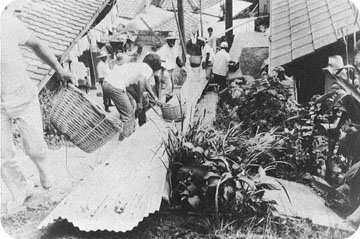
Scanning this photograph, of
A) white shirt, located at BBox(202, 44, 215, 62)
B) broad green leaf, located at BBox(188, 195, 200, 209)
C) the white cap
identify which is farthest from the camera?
white shirt, located at BBox(202, 44, 215, 62)

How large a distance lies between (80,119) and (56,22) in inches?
37.2

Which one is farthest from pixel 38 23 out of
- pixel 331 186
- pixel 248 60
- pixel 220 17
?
pixel 331 186

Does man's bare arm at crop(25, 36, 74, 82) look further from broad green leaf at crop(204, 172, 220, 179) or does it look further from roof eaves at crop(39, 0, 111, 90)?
broad green leaf at crop(204, 172, 220, 179)

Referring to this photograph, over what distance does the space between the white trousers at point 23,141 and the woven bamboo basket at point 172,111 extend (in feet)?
3.80

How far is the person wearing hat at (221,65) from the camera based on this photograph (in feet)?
14.9

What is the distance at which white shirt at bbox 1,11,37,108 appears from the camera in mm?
3888

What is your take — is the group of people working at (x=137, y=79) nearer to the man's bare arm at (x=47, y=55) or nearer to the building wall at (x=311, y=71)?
the man's bare arm at (x=47, y=55)

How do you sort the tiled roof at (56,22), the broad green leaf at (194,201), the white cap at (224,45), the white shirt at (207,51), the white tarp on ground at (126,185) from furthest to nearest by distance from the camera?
the white shirt at (207,51) < the white cap at (224,45) < the tiled roof at (56,22) < the broad green leaf at (194,201) < the white tarp on ground at (126,185)

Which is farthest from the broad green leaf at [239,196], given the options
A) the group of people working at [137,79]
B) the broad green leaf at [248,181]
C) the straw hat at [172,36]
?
the straw hat at [172,36]

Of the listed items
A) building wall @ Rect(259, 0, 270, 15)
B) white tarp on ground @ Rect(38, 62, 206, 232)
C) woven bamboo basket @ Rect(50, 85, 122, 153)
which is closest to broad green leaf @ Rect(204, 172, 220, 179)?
white tarp on ground @ Rect(38, 62, 206, 232)

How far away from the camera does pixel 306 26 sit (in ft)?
15.7

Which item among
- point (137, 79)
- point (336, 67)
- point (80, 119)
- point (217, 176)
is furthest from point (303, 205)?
point (80, 119)

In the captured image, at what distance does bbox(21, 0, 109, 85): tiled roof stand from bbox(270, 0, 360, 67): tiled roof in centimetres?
182

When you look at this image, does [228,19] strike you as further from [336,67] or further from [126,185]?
[126,185]
